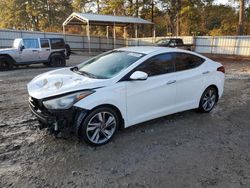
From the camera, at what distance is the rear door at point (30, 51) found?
1262 cm

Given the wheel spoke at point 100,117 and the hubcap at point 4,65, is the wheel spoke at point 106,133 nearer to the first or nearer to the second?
the wheel spoke at point 100,117

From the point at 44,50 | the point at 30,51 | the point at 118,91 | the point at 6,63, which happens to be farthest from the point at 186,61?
the point at 6,63

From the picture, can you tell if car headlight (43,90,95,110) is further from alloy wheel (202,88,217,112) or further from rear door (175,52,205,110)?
alloy wheel (202,88,217,112)

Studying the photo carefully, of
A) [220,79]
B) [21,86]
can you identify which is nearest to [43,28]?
[21,86]

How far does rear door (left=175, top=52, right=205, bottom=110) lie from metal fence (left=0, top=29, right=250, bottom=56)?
17.5 metres

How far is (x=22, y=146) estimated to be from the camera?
3.84 metres

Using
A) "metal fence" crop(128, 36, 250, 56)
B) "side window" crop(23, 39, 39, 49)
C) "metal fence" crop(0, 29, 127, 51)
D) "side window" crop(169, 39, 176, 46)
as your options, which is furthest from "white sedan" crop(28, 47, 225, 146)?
"metal fence" crop(0, 29, 127, 51)

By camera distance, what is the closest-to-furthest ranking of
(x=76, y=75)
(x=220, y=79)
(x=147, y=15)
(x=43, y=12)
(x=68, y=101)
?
(x=68, y=101) < (x=76, y=75) < (x=220, y=79) < (x=147, y=15) < (x=43, y=12)

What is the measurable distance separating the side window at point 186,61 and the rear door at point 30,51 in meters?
10.00

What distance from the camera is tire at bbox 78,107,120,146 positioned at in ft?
12.1

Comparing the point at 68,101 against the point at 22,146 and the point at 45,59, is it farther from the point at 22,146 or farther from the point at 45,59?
the point at 45,59

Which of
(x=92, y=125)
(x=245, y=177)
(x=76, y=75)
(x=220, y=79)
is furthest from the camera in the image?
(x=220, y=79)

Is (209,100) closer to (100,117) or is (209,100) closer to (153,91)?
(153,91)

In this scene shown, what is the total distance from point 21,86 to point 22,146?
5119 mm
